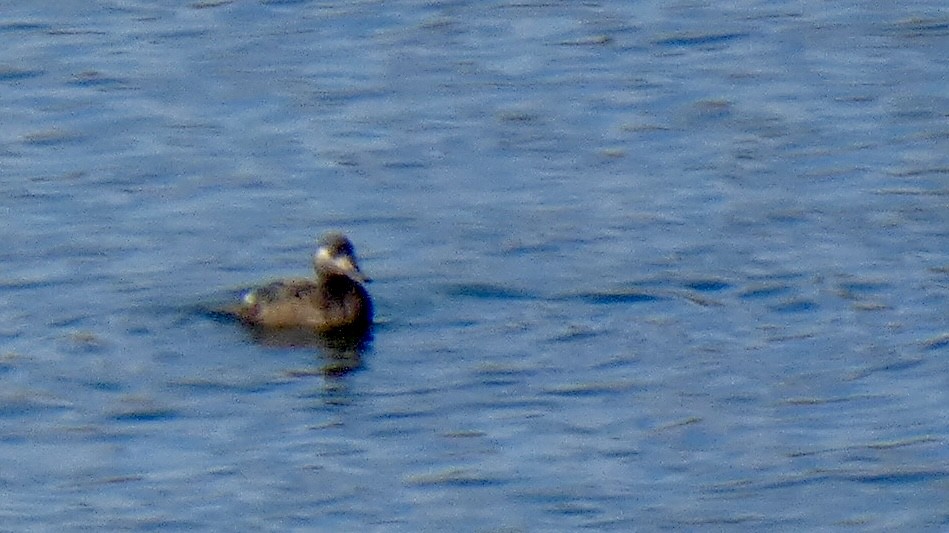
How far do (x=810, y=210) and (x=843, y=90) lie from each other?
342 centimetres

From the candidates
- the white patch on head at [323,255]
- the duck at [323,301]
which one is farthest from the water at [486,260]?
the white patch on head at [323,255]

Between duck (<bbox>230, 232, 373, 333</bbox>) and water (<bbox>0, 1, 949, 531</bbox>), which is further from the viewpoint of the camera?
duck (<bbox>230, 232, 373, 333</bbox>)

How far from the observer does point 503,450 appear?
45.4ft

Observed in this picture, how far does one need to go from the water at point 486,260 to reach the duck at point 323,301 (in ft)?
0.81

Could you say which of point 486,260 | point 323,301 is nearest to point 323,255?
point 323,301

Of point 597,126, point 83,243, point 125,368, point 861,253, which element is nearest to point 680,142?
point 597,126

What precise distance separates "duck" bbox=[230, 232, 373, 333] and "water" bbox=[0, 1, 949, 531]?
0.25 meters

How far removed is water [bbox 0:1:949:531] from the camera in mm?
13430

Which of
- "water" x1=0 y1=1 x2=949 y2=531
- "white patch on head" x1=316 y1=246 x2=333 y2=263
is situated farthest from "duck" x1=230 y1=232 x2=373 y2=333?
"water" x1=0 y1=1 x2=949 y2=531

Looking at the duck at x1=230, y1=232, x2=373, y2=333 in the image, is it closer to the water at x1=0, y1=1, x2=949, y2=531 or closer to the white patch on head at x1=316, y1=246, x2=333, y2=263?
the white patch on head at x1=316, y1=246, x2=333, y2=263

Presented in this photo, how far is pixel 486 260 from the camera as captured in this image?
17.4 m

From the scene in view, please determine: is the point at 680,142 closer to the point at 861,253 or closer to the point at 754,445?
the point at 861,253

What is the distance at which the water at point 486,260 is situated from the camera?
1343cm

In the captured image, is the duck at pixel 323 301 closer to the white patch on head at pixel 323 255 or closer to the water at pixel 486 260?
the white patch on head at pixel 323 255
